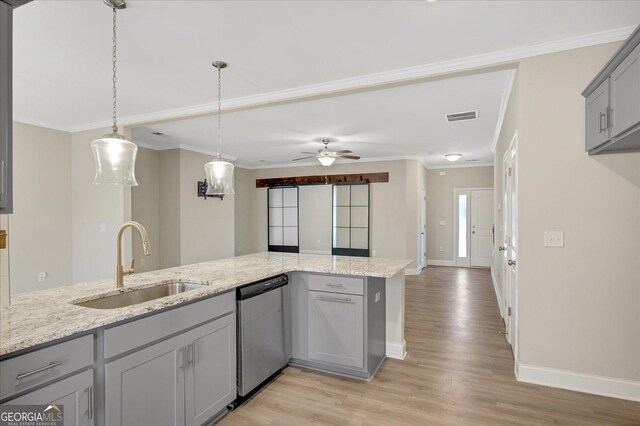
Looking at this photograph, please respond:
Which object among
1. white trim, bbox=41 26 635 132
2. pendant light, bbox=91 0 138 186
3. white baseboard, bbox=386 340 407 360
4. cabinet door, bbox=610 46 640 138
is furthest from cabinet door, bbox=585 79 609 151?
pendant light, bbox=91 0 138 186

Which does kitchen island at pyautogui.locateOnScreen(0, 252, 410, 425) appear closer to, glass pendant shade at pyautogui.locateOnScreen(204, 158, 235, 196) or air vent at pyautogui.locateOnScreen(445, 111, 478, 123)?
glass pendant shade at pyautogui.locateOnScreen(204, 158, 235, 196)

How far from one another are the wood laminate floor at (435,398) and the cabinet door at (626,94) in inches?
72.1

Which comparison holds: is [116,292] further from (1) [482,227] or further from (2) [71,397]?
(1) [482,227]

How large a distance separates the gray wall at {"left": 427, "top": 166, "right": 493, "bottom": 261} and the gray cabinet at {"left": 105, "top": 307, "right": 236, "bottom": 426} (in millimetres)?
7447

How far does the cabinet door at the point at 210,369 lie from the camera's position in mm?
1963

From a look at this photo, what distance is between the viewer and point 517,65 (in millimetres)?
2715

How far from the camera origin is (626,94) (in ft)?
6.14

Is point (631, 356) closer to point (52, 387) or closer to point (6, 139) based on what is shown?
point (52, 387)

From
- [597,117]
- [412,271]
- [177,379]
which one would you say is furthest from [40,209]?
[412,271]

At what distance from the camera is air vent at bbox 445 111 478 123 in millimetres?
4234

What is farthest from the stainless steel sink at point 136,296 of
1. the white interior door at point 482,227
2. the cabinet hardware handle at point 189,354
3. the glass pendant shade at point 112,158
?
the white interior door at point 482,227

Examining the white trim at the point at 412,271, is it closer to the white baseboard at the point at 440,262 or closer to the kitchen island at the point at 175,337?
the white baseboard at the point at 440,262

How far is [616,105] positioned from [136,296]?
10.5 ft

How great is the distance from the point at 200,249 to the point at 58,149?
2802 mm
